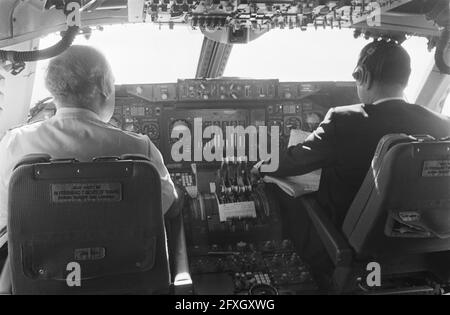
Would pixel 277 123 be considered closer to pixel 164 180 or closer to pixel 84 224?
pixel 164 180

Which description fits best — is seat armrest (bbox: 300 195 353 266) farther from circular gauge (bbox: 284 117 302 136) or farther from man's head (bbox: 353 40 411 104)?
circular gauge (bbox: 284 117 302 136)

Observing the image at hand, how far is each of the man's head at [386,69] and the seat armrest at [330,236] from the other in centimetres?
57

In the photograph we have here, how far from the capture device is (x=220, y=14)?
2.29 metres

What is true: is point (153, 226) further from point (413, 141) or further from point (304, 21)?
point (304, 21)

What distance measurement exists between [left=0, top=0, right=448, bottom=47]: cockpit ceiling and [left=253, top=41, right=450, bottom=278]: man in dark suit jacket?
1.47 feet

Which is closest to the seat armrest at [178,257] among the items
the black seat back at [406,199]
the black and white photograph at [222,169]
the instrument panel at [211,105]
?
the black and white photograph at [222,169]

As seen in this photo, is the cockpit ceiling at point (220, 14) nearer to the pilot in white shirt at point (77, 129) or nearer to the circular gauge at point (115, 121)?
the circular gauge at point (115, 121)

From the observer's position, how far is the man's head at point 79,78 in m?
1.49

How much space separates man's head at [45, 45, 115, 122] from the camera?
1.49m

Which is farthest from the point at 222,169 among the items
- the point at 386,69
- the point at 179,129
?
the point at 386,69

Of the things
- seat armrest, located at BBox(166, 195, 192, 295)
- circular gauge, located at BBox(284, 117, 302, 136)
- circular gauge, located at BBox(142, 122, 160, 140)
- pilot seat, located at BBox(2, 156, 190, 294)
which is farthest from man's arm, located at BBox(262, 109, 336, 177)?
circular gauge, located at BBox(142, 122, 160, 140)

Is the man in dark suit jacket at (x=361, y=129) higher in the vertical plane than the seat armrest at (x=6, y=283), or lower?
higher

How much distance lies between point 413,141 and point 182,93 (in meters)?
1.65

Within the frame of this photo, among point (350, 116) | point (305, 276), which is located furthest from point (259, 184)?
point (350, 116)
